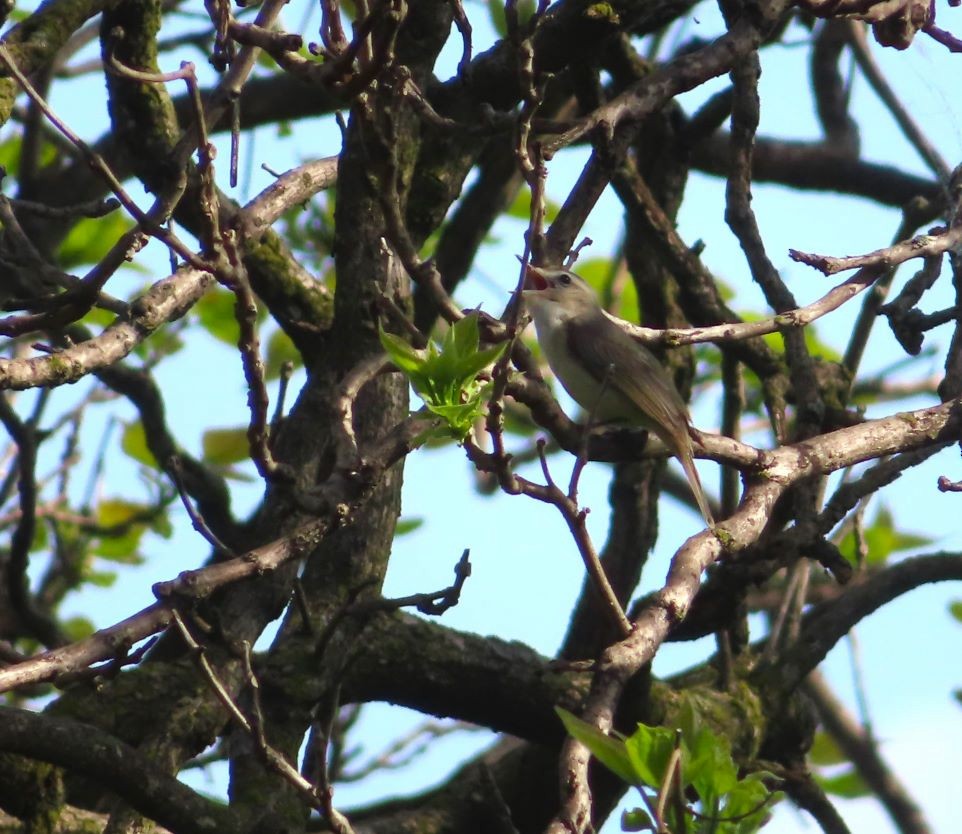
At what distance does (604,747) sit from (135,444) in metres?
6.16

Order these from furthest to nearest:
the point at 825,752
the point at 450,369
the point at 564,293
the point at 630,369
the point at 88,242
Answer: the point at 825,752
the point at 88,242
the point at 564,293
the point at 630,369
the point at 450,369

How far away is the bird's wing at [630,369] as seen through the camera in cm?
598

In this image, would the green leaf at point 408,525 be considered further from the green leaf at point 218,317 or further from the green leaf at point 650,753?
the green leaf at point 650,753

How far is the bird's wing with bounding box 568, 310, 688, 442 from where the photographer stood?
236 inches

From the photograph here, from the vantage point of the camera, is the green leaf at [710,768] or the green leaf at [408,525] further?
the green leaf at [408,525]

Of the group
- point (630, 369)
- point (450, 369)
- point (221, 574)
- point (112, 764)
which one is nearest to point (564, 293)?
point (630, 369)

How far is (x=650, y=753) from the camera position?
2.56 m

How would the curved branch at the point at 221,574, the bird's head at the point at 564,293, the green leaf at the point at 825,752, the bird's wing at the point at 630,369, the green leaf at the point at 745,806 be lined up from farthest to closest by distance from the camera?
the green leaf at the point at 825,752 → the bird's head at the point at 564,293 → the bird's wing at the point at 630,369 → the curved branch at the point at 221,574 → the green leaf at the point at 745,806

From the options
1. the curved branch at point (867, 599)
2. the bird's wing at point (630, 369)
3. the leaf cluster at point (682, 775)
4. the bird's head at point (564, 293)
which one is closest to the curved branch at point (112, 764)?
the leaf cluster at point (682, 775)

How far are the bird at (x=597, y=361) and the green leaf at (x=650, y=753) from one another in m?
3.29

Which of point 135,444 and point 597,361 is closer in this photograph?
point 597,361

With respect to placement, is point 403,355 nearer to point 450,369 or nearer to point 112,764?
point 450,369

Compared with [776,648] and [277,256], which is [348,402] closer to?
[277,256]

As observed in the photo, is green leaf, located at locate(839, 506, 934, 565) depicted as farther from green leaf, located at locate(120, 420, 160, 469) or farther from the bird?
green leaf, located at locate(120, 420, 160, 469)
